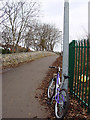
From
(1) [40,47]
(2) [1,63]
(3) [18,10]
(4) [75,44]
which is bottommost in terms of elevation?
(2) [1,63]

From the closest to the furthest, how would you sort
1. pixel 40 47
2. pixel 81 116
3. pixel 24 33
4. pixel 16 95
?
pixel 81 116 → pixel 16 95 → pixel 24 33 → pixel 40 47

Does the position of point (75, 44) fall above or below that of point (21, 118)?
above

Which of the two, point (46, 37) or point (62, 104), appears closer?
point (62, 104)

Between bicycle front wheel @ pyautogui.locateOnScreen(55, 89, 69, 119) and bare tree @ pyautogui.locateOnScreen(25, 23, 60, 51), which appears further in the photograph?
bare tree @ pyautogui.locateOnScreen(25, 23, 60, 51)

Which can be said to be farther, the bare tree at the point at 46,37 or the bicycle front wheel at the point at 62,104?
the bare tree at the point at 46,37

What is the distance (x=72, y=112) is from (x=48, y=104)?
0.85m

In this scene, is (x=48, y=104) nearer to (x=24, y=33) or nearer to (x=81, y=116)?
(x=81, y=116)

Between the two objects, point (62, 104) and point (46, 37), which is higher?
point (46, 37)

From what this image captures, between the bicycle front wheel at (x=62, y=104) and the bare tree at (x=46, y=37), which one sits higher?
the bare tree at (x=46, y=37)

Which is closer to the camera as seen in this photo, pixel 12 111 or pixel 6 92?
pixel 12 111

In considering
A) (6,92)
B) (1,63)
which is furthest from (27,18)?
(6,92)

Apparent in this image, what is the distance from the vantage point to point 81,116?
3.27 metres

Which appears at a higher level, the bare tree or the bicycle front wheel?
the bare tree

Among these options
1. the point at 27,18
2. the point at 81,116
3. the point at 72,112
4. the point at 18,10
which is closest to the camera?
the point at 81,116
